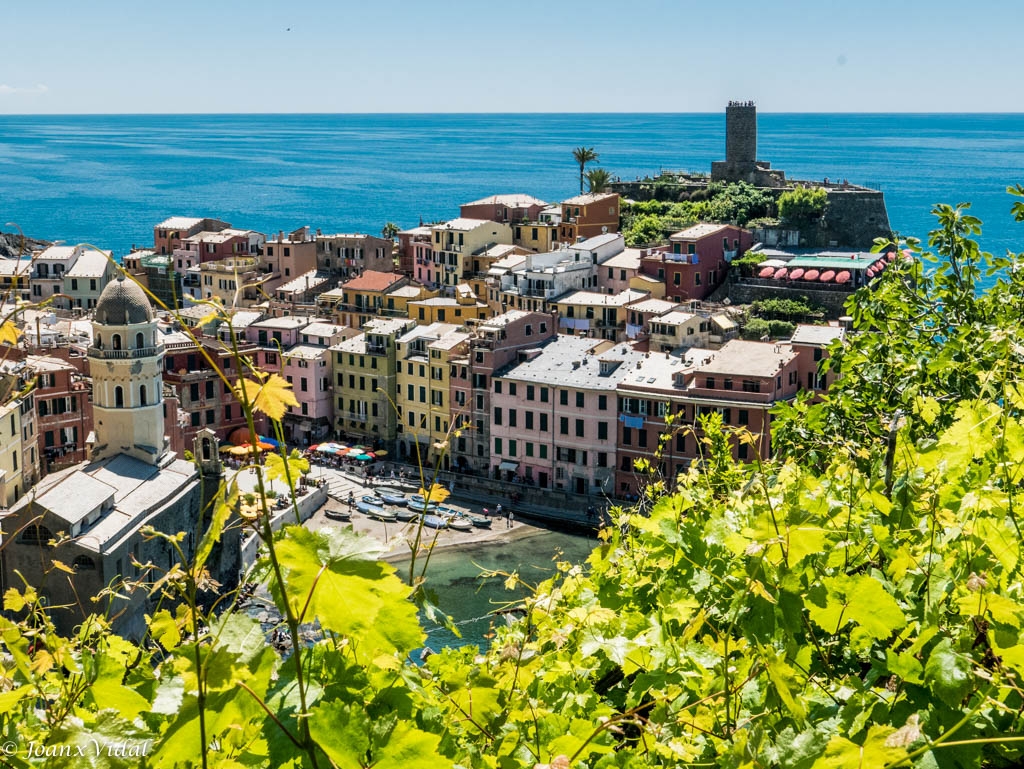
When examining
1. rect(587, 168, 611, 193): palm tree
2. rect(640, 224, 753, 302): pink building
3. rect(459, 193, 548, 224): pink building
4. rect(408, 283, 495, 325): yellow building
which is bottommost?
rect(408, 283, 495, 325): yellow building

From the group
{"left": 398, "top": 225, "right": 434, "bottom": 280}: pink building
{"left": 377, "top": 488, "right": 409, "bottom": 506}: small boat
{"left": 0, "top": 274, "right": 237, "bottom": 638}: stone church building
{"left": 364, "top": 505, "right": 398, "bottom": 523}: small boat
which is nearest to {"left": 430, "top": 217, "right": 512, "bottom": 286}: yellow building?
{"left": 398, "top": 225, "right": 434, "bottom": 280}: pink building

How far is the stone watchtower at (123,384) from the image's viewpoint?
112 ft

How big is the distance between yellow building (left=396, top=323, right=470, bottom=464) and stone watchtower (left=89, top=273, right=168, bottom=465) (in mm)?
15116

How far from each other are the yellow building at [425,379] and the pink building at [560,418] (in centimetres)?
263

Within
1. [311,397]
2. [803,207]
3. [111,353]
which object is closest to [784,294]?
[803,207]

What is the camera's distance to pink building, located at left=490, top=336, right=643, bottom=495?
4544 cm

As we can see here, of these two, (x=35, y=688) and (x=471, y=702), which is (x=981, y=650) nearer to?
(x=471, y=702)

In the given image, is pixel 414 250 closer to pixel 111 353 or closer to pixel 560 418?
pixel 560 418

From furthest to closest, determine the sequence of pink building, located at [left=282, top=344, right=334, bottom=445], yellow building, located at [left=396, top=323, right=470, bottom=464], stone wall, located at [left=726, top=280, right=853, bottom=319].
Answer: stone wall, located at [left=726, top=280, right=853, bottom=319] < pink building, located at [left=282, top=344, right=334, bottom=445] < yellow building, located at [left=396, top=323, right=470, bottom=464]

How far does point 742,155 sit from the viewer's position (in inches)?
3061

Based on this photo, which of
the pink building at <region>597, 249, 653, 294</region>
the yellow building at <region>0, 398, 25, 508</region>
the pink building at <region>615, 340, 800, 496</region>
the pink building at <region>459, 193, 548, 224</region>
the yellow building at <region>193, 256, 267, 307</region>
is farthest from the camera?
the pink building at <region>459, 193, 548, 224</region>

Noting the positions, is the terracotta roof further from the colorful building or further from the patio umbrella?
the patio umbrella

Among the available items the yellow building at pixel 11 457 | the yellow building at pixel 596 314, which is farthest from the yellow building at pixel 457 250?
the yellow building at pixel 11 457

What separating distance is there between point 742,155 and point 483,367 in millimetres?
36114
